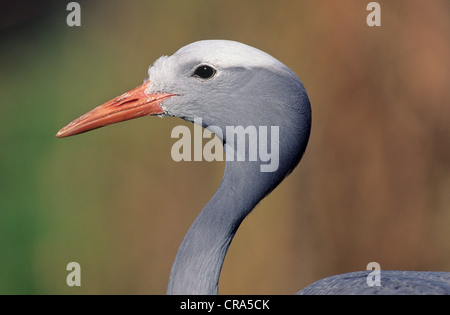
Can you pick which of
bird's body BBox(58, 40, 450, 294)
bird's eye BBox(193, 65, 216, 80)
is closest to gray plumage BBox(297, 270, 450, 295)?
bird's body BBox(58, 40, 450, 294)

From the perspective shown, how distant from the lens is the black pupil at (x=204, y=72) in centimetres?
166

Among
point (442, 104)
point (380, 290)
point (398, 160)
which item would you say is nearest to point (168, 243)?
point (398, 160)

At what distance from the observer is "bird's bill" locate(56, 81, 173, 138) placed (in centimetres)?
171

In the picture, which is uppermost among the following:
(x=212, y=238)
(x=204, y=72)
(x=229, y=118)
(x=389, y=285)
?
(x=204, y=72)

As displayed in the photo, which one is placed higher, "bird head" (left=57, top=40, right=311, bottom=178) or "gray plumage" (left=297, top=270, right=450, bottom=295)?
"bird head" (left=57, top=40, right=311, bottom=178)

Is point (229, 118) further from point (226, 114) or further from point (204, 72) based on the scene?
point (204, 72)

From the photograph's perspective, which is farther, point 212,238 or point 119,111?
point 119,111

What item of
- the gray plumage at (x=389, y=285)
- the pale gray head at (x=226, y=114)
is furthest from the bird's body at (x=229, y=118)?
the gray plumage at (x=389, y=285)

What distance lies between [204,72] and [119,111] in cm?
31

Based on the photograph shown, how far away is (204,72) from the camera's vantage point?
1670 mm

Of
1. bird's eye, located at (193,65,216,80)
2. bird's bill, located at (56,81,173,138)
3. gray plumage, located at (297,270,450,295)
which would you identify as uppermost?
bird's eye, located at (193,65,216,80)

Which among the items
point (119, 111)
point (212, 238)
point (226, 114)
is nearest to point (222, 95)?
point (226, 114)

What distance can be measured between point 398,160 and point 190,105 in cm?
234

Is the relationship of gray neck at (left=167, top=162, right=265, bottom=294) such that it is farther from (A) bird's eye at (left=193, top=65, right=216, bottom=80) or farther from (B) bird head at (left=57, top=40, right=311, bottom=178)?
(A) bird's eye at (left=193, top=65, right=216, bottom=80)
